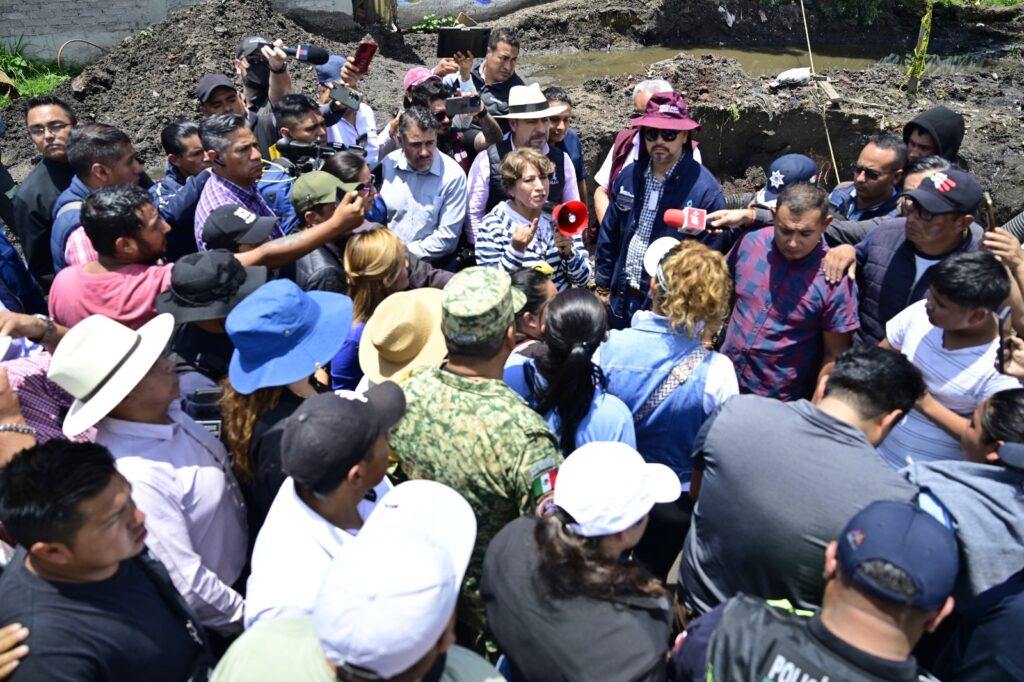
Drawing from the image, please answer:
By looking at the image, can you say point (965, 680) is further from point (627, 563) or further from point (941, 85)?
point (941, 85)

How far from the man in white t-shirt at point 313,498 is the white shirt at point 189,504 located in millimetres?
316

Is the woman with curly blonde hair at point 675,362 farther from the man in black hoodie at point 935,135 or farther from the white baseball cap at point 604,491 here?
the man in black hoodie at point 935,135

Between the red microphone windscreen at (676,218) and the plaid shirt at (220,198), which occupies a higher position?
the red microphone windscreen at (676,218)

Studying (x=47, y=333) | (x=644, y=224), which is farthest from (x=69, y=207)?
(x=644, y=224)

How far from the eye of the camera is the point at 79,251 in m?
3.63

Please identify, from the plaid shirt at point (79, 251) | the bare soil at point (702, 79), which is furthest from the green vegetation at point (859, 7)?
the plaid shirt at point (79, 251)

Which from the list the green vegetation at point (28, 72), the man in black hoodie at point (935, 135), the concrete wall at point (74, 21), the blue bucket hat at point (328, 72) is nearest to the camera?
the man in black hoodie at point (935, 135)

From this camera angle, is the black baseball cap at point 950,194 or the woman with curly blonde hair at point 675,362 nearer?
the woman with curly blonde hair at point 675,362

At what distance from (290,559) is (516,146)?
377 cm

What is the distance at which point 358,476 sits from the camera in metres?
2.06

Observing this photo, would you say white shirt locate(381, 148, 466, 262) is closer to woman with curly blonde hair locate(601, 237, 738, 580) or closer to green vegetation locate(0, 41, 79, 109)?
woman with curly blonde hair locate(601, 237, 738, 580)

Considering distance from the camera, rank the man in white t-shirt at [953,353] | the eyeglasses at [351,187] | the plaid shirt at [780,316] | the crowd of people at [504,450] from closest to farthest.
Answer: the crowd of people at [504,450] → the man in white t-shirt at [953,353] → the plaid shirt at [780,316] → the eyeglasses at [351,187]

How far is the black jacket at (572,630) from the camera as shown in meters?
1.76

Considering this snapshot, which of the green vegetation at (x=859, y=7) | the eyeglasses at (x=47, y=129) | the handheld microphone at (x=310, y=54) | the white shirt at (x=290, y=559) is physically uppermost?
the green vegetation at (x=859, y=7)
